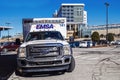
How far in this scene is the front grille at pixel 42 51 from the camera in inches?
479

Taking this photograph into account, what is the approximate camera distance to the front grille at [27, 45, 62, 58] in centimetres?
1216

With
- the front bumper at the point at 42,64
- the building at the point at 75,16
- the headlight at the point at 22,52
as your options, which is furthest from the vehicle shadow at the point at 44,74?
the building at the point at 75,16

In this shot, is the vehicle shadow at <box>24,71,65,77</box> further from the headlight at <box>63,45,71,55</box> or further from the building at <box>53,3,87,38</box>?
the building at <box>53,3,87,38</box>

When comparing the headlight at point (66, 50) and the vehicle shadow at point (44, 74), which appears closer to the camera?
the headlight at point (66, 50)

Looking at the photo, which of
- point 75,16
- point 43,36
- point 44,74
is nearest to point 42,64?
point 44,74

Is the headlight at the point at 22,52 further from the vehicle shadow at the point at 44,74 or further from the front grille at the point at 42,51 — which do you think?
the vehicle shadow at the point at 44,74

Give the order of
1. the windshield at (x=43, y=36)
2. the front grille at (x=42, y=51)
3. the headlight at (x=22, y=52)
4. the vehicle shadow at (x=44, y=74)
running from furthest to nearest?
1. the windshield at (x=43, y=36)
2. the vehicle shadow at (x=44, y=74)
3. the headlight at (x=22, y=52)
4. the front grille at (x=42, y=51)

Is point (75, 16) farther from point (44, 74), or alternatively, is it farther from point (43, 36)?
point (44, 74)

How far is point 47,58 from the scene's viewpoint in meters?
12.1

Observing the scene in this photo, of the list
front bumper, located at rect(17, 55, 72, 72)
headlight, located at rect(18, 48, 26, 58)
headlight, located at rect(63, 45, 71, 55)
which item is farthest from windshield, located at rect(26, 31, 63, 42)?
front bumper, located at rect(17, 55, 72, 72)

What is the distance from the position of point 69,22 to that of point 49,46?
5719 inches

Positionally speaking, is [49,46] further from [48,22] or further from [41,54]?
[48,22]

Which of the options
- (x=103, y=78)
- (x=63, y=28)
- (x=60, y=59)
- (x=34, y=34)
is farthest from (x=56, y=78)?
(x=63, y=28)

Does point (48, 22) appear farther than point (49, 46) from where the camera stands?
Yes
